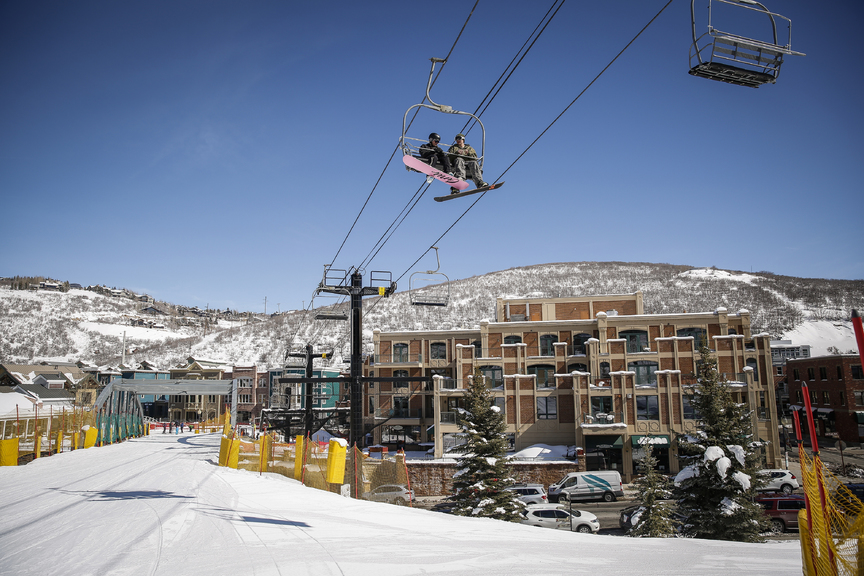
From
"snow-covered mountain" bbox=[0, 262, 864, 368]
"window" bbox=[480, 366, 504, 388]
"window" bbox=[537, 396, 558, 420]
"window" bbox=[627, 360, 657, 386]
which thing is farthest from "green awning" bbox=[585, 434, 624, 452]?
"snow-covered mountain" bbox=[0, 262, 864, 368]

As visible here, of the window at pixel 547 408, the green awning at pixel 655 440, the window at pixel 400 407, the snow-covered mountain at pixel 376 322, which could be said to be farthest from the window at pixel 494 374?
the snow-covered mountain at pixel 376 322

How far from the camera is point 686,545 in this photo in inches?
352

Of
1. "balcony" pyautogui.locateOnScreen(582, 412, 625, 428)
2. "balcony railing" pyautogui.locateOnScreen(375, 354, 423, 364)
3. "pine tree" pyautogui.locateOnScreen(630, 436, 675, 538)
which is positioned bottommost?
"pine tree" pyautogui.locateOnScreen(630, 436, 675, 538)

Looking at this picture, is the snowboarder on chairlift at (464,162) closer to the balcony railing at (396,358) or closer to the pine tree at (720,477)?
the pine tree at (720,477)

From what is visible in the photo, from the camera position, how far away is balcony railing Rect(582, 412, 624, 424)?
34.8m

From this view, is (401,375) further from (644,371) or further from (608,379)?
(644,371)

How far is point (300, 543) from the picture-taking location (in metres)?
8.60

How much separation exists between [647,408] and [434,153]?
2993 cm

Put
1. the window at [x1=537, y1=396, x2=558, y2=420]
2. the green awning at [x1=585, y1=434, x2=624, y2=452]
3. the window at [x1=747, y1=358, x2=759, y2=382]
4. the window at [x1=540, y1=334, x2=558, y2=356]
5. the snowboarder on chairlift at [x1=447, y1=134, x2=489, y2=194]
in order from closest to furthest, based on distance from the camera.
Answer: the snowboarder on chairlift at [x1=447, y1=134, x2=489, y2=194], the green awning at [x1=585, y1=434, x2=624, y2=452], the window at [x1=747, y1=358, x2=759, y2=382], the window at [x1=537, y1=396, x2=558, y2=420], the window at [x1=540, y1=334, x2=558, y2=356]

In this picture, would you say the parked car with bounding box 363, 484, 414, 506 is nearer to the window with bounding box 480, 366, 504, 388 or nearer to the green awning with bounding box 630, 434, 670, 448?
the window with bounding box 480, 366, 504, 388

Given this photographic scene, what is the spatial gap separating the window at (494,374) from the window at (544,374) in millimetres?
2123

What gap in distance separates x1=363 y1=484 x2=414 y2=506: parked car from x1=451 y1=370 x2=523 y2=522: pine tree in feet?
6.97

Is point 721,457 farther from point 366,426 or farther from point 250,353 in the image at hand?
point 250,353

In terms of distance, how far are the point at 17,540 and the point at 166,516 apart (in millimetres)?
2437
